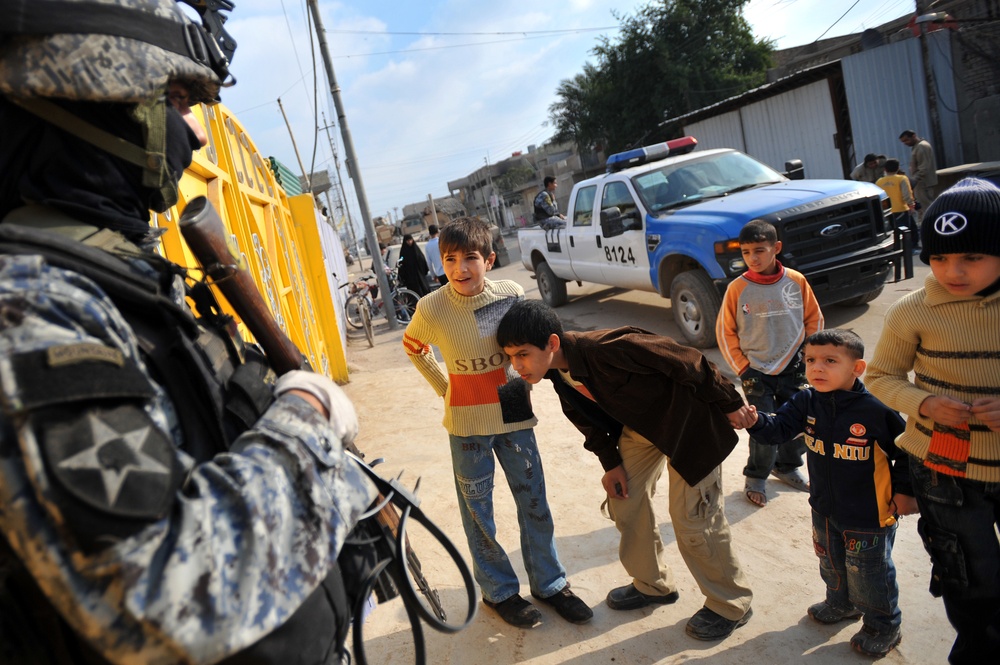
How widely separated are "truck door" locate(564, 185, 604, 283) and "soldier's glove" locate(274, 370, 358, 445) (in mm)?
7997

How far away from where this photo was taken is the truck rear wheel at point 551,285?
1137cm

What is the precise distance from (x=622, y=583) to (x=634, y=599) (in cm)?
23

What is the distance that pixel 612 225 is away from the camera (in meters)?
8.20

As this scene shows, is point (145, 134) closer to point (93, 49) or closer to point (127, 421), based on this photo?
point (93, 49)

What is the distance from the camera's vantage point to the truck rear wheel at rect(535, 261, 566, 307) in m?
11.4

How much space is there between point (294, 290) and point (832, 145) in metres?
14.0

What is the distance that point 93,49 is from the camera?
128 centimetres

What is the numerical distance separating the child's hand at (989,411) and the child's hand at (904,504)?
0.51 m

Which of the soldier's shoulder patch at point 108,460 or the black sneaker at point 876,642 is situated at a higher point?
the soldier's shoulder patch at point 108,460

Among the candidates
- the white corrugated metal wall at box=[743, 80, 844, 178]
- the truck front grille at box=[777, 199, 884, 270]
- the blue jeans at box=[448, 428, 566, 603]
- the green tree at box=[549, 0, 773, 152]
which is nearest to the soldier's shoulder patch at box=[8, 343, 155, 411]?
the blue jeans at box=[448, 428, 566, 603]

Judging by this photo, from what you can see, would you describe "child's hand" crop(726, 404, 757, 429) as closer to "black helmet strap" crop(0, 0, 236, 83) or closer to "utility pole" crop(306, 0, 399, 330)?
"black helmet strap" crop(0, 0, 236, 83)

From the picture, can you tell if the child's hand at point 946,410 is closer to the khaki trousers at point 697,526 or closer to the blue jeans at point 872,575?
the blue jeans at point 872,575

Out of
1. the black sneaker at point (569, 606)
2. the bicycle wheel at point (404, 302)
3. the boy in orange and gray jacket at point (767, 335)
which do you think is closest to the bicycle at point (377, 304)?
the bicycle wheel at point (404, 302)

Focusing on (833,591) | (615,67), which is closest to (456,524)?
(833,591)
